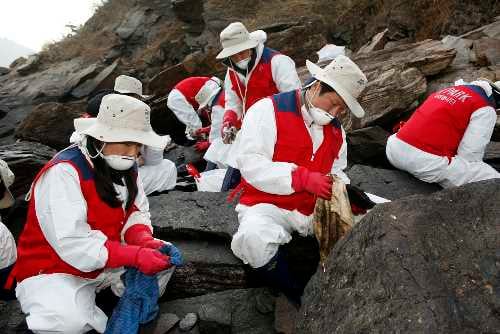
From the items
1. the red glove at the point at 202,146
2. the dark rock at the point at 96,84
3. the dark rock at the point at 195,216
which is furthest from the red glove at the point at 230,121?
the dark rock at the point at 96,84

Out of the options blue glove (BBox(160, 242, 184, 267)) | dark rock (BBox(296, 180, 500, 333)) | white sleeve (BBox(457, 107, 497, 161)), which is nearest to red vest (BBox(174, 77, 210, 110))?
white sleeve (BBox(457, 107, 497, 161))

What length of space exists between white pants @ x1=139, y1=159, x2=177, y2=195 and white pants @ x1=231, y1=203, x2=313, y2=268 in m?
2.31

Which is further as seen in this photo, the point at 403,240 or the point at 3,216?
the point at 3,216

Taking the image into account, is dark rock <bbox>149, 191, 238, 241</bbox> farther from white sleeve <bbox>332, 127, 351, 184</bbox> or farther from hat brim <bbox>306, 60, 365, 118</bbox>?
hat brim <bbox>306, 60, 365, 118</bbox>

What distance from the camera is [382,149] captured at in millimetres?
5902

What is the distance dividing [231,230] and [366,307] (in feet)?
6.72

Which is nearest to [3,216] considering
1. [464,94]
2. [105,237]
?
[105,237]

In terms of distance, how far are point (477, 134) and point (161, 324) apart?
3.83 meters

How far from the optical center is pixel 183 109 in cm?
800

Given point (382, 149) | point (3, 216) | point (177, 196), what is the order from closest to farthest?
point (3, 216) < point (177, 196) < point (382, 149)

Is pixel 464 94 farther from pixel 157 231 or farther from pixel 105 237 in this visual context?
pixel 105 237

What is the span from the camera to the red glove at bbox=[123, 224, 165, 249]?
3062 mm

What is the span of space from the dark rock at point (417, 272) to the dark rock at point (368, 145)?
3587 millimetres

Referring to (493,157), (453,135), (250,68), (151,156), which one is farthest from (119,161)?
(493,157)
